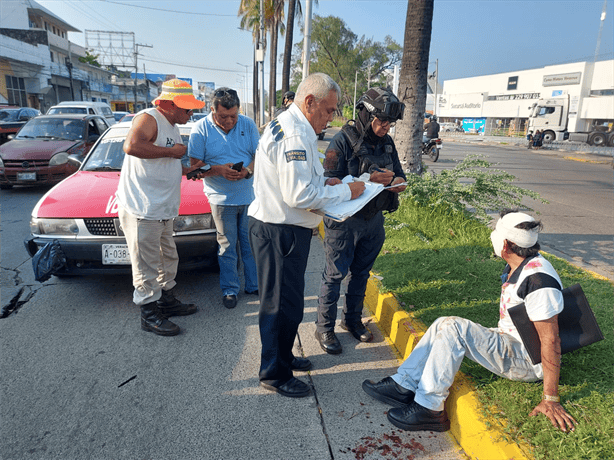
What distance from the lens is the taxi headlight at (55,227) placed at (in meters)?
4.14

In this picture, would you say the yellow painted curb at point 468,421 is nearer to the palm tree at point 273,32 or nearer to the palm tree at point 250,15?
the palm tree at point 273,32

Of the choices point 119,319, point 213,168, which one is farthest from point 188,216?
point 119,319

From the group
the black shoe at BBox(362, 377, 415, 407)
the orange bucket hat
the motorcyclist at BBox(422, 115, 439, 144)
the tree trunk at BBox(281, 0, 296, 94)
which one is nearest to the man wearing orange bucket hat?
the orange bucket hat

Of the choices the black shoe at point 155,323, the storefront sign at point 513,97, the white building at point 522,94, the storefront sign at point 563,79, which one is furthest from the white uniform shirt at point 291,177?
the storefront sign at point 513,97

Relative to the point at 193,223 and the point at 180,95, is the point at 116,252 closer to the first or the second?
the point at 193,223

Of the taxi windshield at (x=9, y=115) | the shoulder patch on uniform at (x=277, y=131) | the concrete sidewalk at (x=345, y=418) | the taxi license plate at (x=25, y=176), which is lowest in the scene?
the concrete sidewalk at (x=345, y=418)

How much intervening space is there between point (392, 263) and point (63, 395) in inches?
128

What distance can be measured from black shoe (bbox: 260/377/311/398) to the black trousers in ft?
0.10

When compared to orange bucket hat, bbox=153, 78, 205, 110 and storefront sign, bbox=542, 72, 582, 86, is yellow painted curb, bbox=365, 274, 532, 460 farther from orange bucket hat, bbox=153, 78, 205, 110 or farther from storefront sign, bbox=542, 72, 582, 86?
storefront sign, bbox=542, 72, 582, 86

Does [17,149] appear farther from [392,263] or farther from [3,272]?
[392,263]

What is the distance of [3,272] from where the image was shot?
17.0 feet

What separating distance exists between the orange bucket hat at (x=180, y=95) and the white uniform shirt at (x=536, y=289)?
2.49 m

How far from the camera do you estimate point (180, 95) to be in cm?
344

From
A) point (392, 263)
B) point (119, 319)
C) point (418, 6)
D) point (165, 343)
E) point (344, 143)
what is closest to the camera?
point (344, 143)
